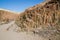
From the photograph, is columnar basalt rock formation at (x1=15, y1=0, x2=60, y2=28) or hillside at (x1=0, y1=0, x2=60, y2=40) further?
columnar basalt rock formation at (x1=15, y1=0, x2=60, y2=28)

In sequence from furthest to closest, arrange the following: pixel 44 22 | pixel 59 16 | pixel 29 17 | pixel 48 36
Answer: pixel 29 17 → pixel 44 22 → pixel 59 16 → pixel 48 36

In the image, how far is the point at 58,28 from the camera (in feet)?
34.4

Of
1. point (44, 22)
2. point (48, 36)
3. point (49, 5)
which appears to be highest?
point (49, 5)

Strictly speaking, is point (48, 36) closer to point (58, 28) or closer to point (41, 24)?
point (58, 28)

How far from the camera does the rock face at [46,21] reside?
10.5 m

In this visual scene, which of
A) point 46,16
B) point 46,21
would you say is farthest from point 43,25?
point 46,16

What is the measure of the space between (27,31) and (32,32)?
781 mm

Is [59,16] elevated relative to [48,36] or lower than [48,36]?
elevated

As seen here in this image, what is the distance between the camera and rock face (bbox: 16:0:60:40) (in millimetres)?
10547

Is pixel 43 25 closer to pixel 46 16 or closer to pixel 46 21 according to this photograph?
pixel 46 21

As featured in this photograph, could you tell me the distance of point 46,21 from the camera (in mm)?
11906

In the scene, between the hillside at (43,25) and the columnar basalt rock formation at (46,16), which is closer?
the hillside at (43,25)

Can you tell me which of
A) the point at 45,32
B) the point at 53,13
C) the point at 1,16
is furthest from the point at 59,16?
the point at 1,16

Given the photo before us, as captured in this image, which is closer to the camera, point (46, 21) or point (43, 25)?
point (43, 25)
